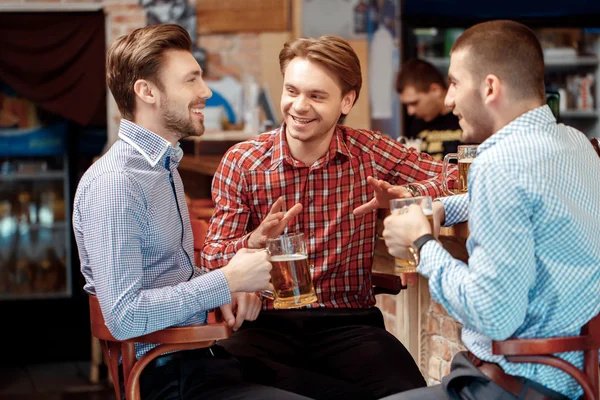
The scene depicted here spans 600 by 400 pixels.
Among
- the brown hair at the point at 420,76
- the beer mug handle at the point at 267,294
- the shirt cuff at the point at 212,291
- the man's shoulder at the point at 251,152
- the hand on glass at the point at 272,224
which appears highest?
the brown hair at the point at 420,76

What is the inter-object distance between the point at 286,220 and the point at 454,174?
1.94 feet

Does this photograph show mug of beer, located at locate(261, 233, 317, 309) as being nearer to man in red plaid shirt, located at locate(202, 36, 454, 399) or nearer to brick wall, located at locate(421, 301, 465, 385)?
man in red plaid shirt, located at locate(202, 36, 454, 399)

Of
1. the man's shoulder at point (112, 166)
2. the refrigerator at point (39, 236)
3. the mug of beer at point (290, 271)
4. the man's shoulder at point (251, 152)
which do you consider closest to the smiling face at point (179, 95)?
the man's shoulder at point (112, 166)

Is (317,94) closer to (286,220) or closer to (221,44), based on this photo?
(286,220)

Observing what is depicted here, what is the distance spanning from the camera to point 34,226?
736 cm

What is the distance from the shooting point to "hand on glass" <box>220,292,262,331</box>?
2244 mm

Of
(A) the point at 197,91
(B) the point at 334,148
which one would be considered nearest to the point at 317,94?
(B) the point at 334,148

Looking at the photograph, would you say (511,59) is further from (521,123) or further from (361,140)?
(361,140)

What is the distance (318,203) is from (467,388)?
0.89 m

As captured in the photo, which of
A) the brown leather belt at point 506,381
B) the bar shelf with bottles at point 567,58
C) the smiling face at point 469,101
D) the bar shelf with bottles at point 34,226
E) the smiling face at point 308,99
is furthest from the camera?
the bar shelf with bottles at point 34,226

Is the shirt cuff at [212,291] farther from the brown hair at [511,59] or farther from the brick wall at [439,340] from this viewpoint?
the brick wall at [439,340]

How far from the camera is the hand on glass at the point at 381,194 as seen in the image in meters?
2.44

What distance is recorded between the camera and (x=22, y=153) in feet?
24.0

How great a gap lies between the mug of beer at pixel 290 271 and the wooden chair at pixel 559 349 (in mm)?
560
